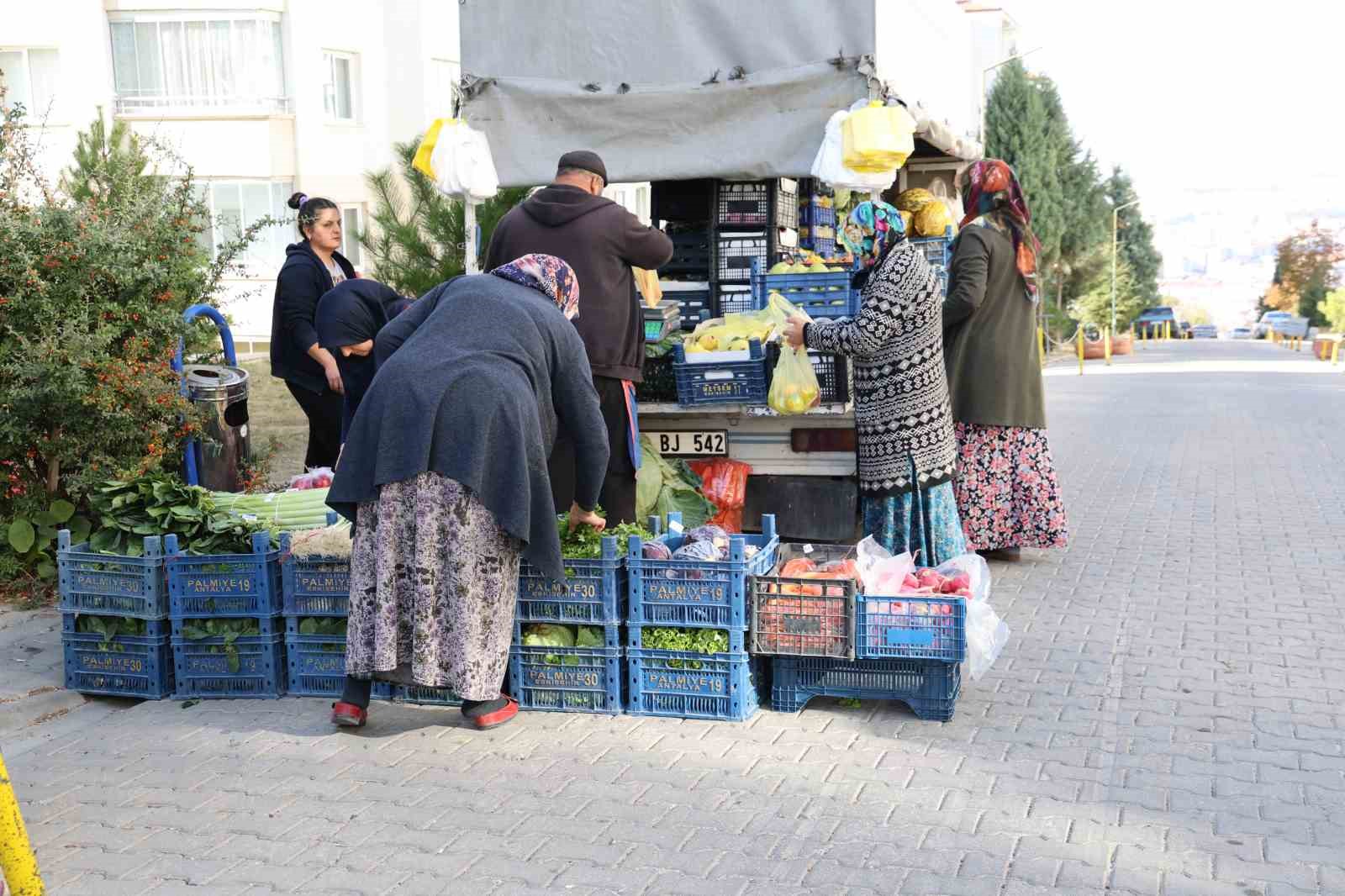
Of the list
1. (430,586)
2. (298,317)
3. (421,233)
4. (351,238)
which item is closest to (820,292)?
(298,317)

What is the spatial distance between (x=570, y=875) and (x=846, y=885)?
31.5 inches

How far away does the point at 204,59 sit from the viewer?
3095 centimetres

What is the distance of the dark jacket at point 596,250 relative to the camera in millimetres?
6371

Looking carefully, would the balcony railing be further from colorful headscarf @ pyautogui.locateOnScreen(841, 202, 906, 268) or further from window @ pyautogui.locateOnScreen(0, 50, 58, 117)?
colorful headscarf @ pyautogui.locateOnScreen(841, 202, 906, 268)

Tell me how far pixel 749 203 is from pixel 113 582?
475 cm

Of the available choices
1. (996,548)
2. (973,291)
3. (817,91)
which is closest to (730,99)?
(817,91)

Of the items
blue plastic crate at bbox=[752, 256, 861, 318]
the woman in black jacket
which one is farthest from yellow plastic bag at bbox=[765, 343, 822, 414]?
the woman in black jacket

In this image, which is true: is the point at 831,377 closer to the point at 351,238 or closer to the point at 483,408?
the point at 483,408

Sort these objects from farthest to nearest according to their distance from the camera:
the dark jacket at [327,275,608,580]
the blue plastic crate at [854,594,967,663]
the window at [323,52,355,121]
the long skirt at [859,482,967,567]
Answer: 1. the window at [323,52,355,121]
2. the long skirt at [859,482,967,567]
3. the blue plastic crate at [854,594,967,663]
4. the dark jacket at [327,275,608,580]

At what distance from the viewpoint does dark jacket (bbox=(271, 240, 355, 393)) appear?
7980 mm

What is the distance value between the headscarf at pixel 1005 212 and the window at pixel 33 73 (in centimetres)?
2874

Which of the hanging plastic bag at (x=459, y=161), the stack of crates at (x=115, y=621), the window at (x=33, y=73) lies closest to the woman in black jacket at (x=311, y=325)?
the hanging plastic bag at (x=459, y=161)

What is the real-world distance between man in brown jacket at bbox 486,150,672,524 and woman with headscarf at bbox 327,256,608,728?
106 cm

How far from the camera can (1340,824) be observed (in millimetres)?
4340
